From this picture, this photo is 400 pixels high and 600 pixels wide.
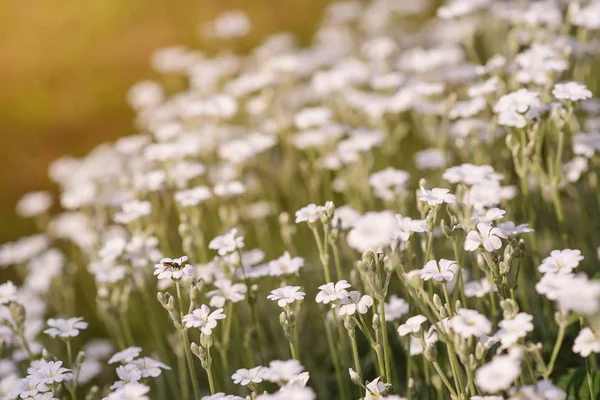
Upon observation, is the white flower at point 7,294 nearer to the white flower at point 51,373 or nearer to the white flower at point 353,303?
the white flower at point 51,373

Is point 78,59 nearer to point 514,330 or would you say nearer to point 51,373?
point 51,373

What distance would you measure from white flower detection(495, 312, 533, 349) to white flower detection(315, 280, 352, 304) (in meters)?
0.54

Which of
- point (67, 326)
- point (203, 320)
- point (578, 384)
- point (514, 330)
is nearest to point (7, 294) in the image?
point (67, 326)

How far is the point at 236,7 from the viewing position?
750 cm

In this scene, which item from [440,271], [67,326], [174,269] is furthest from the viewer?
[67,326]

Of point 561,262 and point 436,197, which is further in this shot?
point 436,197

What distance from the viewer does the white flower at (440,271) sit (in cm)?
217

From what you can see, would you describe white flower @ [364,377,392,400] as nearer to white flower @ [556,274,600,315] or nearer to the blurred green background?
white flower @ [556,274,600,315]

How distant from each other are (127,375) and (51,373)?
276 mm

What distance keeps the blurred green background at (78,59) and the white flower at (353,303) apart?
4353 mm

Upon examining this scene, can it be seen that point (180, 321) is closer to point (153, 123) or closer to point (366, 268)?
point (366, 268)

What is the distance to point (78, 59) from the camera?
276 inches

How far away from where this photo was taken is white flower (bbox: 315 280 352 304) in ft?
7.45

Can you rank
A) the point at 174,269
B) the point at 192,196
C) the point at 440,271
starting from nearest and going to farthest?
the point at 440,271 < the point at 174,269 < the point at 192,196
